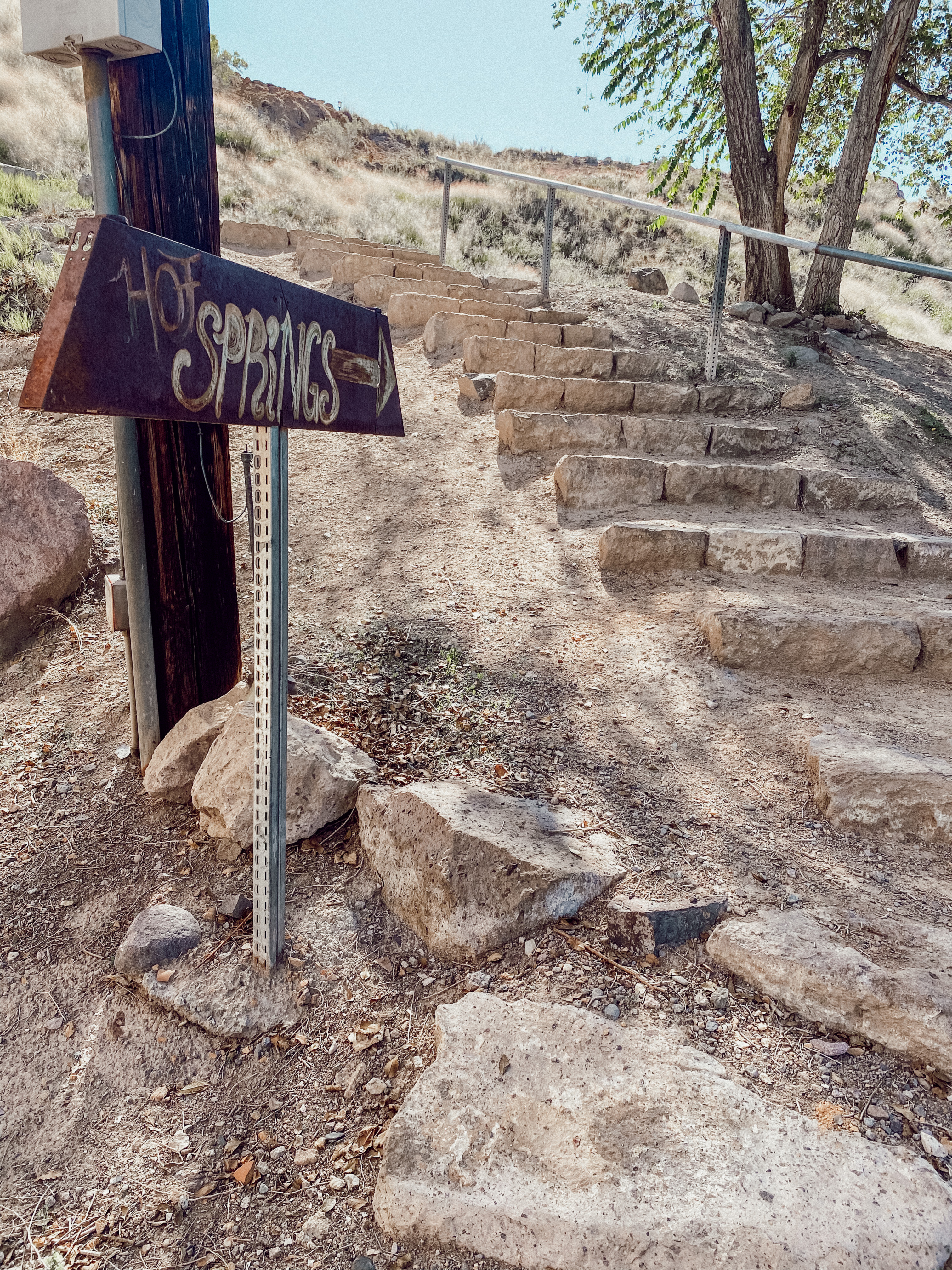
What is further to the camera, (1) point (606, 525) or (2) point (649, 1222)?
(1) point (606, 525)

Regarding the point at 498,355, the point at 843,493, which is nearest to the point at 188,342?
the point at 843,493

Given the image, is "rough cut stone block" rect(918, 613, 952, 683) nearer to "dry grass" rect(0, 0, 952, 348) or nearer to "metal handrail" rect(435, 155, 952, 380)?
"metal handrail" rect(435, 155, 952, 380)

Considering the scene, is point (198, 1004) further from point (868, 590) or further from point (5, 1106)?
point (868, 590)

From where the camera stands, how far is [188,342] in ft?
3.97

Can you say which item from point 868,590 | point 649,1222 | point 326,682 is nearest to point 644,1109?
point 649,1222

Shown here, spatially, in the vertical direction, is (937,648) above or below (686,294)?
below

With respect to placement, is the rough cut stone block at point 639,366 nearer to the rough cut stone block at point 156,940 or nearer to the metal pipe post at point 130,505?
the metal pipe post at point 130,505

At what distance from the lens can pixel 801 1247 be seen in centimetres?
125

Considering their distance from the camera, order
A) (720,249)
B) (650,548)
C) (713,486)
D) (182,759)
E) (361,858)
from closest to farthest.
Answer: (361,858), (182,759), (650,548), (713,486), (720,249)

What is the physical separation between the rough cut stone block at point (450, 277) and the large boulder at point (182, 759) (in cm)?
562

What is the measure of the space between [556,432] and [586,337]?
1.77m

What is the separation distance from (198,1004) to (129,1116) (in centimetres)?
25

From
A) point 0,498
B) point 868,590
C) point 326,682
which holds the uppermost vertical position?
point 0,498

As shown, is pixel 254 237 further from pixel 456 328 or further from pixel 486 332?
pixel 486 332
